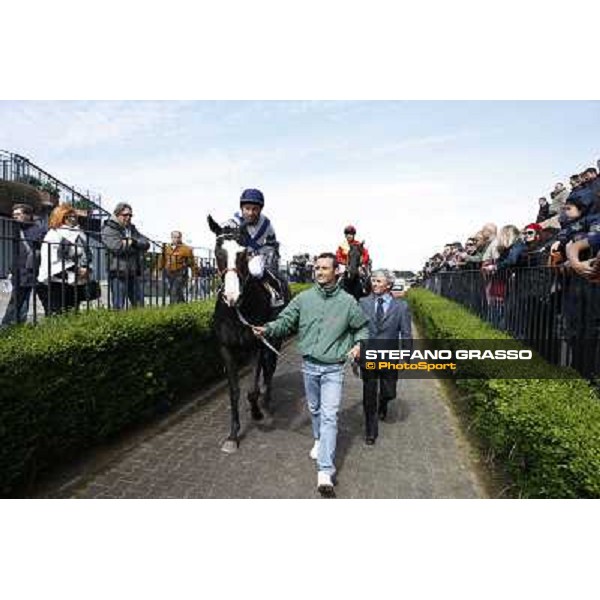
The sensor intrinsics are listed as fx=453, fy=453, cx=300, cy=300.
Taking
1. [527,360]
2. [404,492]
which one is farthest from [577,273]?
[404,492]

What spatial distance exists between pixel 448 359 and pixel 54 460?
5.08 m

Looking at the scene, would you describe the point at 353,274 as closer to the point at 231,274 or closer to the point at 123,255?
the point at 123,255

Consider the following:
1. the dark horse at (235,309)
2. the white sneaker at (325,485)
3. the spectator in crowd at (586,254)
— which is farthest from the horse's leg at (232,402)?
the spectator in crowd at (586,254)

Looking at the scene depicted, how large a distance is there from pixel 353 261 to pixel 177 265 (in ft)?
12.4

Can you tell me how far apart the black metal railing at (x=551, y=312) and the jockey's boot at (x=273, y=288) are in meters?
3.30

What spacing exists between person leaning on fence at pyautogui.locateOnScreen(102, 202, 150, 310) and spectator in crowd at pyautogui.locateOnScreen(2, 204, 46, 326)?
3.23 ft

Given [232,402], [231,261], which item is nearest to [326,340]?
[231,261]

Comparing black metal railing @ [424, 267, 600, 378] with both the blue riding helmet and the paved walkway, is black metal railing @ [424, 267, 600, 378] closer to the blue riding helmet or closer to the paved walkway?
the paved walkway

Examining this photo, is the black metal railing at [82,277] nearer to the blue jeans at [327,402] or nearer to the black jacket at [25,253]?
the black jacket at [25,253]

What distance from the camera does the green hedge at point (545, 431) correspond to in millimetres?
2812

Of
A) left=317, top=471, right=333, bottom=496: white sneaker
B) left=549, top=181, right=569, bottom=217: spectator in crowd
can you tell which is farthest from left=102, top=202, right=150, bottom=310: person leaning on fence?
left=549, top=181, right=569, bottom=217: spectator in crowd

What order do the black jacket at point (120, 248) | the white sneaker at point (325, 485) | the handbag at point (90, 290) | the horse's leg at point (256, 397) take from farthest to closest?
1. the black jacket at point (120, 248)
2. the handbag at point (90, 290)
3. the horse's leg at point (256, 397)
4. the white sneaker at point (325, 485)

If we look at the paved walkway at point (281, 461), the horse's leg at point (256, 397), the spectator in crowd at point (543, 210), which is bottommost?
the paved walkway at point (281, 461)

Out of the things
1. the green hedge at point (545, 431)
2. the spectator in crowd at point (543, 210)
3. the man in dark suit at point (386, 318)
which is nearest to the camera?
the green hedge at point (545, 431)
